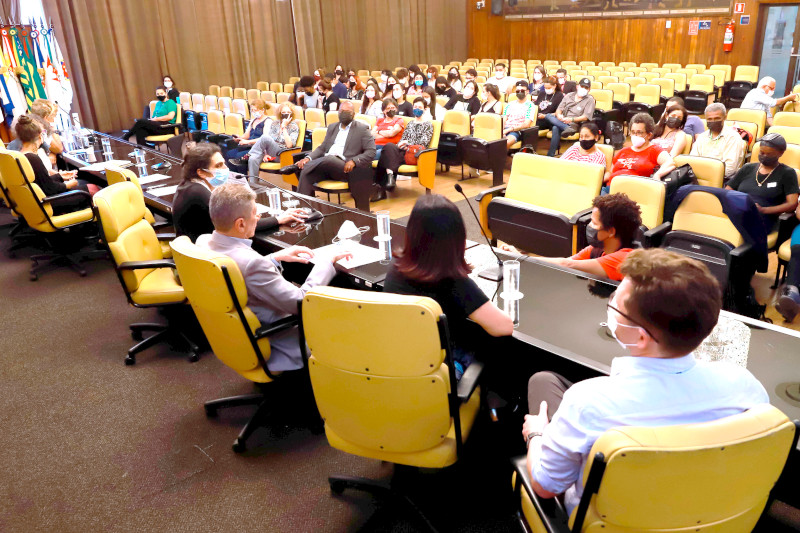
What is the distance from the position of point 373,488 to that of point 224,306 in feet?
3.05

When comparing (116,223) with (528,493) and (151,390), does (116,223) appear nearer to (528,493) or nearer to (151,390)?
(151,390)

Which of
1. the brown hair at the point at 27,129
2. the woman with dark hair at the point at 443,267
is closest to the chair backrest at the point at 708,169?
the woman with dark hair at the point at 443,267

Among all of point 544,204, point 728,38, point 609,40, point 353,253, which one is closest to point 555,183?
point 544,204

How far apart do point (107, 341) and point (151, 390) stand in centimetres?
82

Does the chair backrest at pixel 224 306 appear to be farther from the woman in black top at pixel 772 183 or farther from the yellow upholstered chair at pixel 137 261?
the woman in black top at pixel 772 183

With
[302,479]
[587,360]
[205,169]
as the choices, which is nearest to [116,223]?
[205,169]

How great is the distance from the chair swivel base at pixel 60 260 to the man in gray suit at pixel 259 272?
3.02 meters

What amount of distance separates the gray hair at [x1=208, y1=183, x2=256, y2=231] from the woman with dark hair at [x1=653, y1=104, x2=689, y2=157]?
3871mm

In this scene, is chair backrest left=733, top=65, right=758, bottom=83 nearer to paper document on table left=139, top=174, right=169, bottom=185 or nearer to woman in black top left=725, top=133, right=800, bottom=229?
woman in black top left=725, top=133, right=800, bottom=229

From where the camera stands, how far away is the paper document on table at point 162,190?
14.3ft

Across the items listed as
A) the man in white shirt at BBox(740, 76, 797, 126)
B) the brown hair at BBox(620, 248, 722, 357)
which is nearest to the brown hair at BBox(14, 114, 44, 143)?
Answer: the brown hair at BBox(620, 248, 722, 357)

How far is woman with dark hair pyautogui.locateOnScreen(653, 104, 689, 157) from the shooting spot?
5121 mm

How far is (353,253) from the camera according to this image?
2.91m

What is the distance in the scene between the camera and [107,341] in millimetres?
3811
